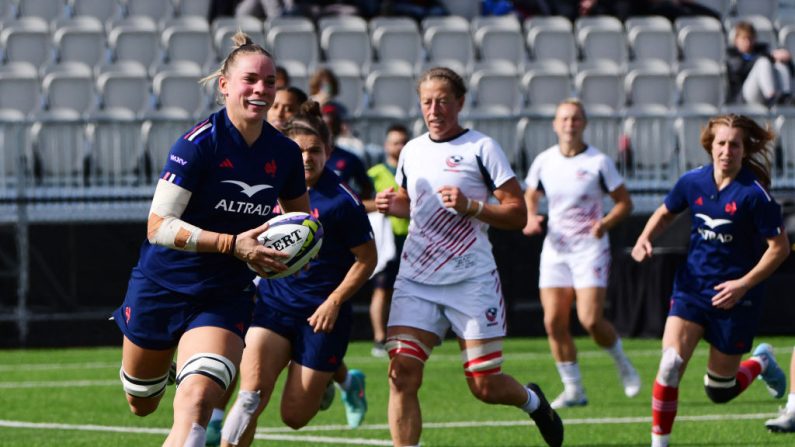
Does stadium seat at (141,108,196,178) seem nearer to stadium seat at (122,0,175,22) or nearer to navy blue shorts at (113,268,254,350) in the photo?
stadium seat at (122,0,175,22)

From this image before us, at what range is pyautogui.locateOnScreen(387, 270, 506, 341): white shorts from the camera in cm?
753

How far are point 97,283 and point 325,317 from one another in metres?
8.50

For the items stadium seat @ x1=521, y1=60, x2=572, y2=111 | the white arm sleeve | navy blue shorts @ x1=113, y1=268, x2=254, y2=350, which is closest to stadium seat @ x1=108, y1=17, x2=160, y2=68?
stadium seat @ x1=521, y1=60, x2=572, y2=111

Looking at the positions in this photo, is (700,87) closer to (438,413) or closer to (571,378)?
(571,378)

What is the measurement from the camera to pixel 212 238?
5766mm

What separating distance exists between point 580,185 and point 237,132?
5642mm

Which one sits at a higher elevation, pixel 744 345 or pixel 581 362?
pixel 744 345

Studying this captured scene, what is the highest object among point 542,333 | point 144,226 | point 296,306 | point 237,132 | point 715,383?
point 237,132

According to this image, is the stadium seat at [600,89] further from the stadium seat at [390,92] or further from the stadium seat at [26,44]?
the stadium seat at [26,44]

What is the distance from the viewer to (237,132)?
6117 millimetres

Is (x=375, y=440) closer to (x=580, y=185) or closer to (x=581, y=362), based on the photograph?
(x=580, y=185)

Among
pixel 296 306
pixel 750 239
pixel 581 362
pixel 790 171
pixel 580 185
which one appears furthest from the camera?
pixel 790 171

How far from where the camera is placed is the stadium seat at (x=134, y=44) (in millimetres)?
18281

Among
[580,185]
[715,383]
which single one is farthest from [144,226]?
[715,383]
